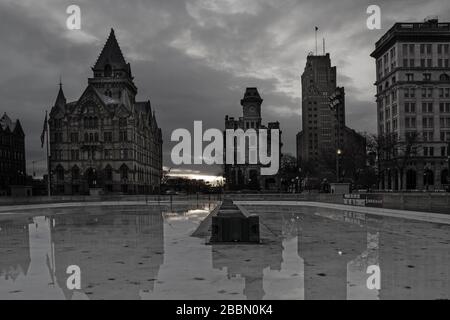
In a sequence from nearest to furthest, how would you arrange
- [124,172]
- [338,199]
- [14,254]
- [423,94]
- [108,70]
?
[14,254] → [338,199] → [124,172] → [423,94] → [108,70]

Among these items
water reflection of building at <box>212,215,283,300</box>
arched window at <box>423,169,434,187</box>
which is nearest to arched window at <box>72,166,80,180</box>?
arched window at <box>423,169,434,187</box>

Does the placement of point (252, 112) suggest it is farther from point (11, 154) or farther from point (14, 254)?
point (14, 254)

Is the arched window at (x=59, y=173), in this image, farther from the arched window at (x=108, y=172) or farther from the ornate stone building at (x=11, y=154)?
the ornate stone building at (x=11, y=154)

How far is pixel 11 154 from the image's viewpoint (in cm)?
11331

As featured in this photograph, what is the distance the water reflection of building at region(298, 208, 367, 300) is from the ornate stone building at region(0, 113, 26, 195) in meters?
99.3

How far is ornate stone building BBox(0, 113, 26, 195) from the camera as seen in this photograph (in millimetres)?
107544

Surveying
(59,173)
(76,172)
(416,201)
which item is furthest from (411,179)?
(416,201)

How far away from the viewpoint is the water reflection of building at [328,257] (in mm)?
7738

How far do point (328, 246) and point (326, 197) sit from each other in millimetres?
32699

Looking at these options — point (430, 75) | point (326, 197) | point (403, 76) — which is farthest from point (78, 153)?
point (430, 75)

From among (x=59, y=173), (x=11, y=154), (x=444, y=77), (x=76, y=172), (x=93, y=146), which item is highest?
(x=444, y=77)

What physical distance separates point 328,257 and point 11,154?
386 feet

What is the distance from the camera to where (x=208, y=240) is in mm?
14539
